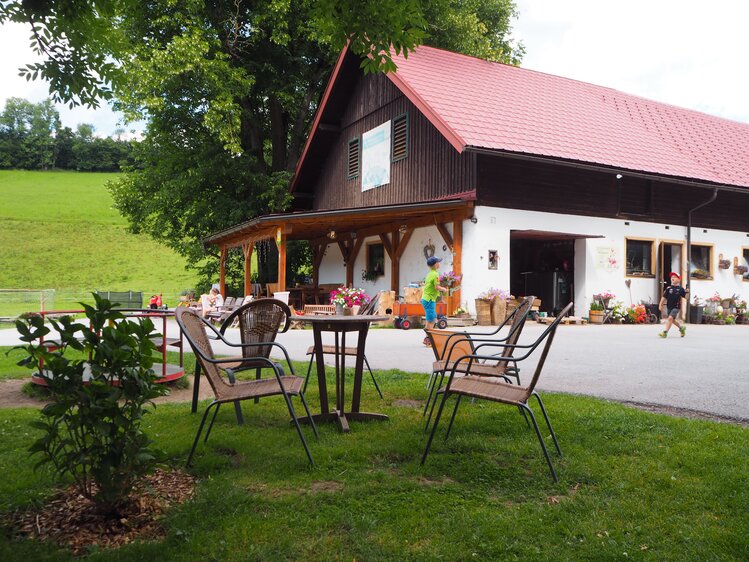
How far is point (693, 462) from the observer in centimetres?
357

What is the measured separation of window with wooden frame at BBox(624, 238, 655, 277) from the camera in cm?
1773

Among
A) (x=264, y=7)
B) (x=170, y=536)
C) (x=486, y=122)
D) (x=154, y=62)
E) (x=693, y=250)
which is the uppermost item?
(x=264, y=7)

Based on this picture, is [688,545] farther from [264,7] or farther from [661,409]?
[264,7]

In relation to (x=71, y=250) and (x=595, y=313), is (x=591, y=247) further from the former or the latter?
(x=71, y=250)

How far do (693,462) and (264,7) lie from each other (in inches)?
769

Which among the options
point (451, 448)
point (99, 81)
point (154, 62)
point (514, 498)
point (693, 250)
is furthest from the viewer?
point (693, 250)

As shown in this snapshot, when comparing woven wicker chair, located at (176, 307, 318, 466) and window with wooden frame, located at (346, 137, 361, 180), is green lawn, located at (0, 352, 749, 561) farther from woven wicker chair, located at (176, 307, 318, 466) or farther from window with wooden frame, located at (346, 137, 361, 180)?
window with wooden frame, located at (346, 137, 361, 180)

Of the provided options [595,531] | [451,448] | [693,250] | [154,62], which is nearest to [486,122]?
[693,250]

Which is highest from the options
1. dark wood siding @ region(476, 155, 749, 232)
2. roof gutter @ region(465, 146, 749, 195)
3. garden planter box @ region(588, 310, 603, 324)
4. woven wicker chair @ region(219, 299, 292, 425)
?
roof gutter @ region(465, 146, 749, 195)

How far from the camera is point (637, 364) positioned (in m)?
7.99

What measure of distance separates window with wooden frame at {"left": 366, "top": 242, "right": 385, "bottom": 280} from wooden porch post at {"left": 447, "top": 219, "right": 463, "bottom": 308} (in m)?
3.93

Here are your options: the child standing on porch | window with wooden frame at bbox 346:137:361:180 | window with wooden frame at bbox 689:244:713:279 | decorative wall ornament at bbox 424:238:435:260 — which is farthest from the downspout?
the child standing on porch

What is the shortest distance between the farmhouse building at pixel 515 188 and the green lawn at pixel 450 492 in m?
10.7

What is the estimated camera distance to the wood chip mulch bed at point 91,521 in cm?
271
